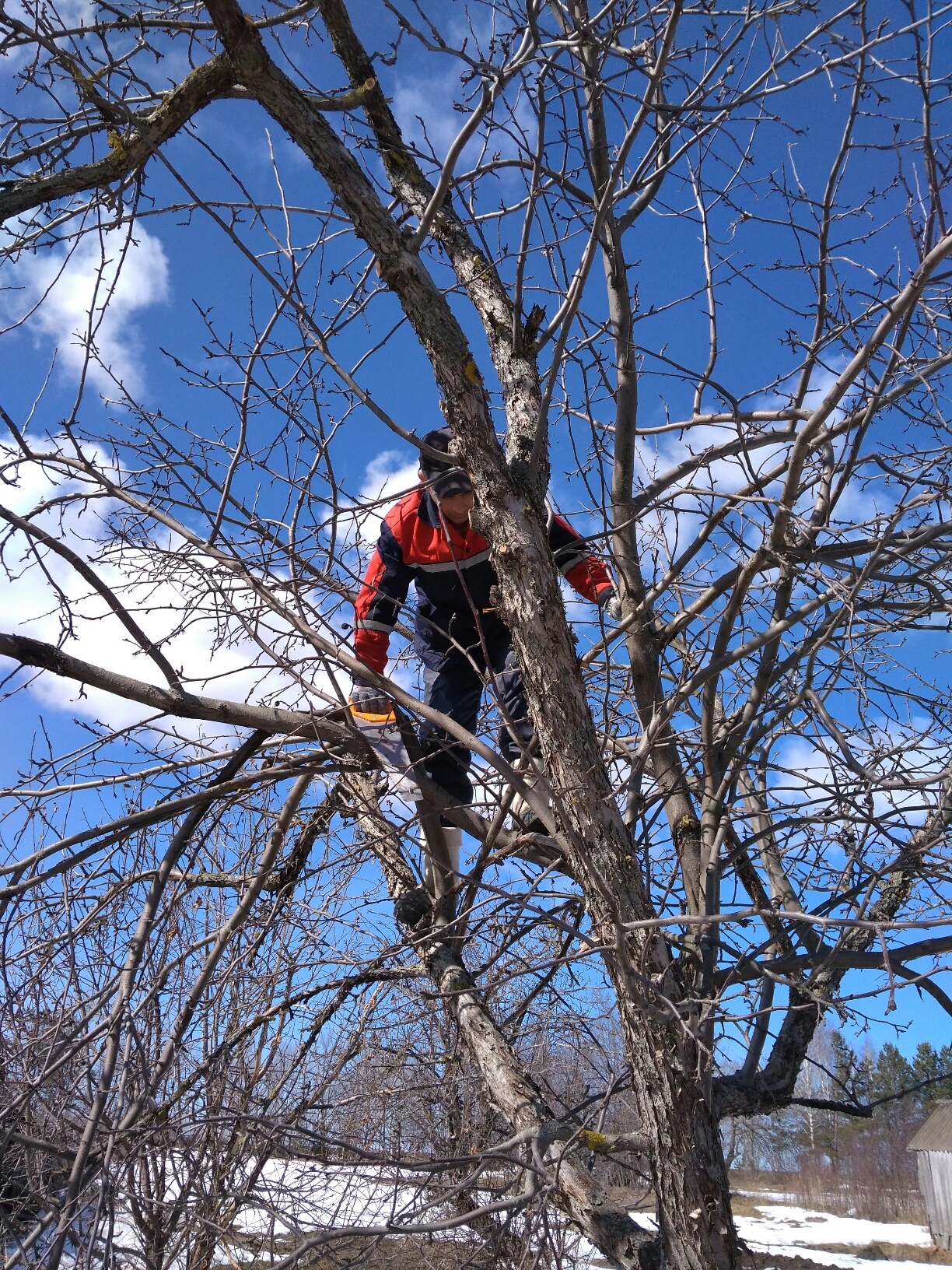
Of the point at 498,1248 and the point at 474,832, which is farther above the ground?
the point at 474,832

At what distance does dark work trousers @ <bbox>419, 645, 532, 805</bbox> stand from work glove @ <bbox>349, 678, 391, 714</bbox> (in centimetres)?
17

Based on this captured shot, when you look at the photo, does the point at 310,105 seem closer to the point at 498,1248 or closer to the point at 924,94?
the point at 924,94

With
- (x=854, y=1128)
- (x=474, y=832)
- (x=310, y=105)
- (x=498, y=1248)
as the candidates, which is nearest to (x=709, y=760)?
(x=474, y=832)

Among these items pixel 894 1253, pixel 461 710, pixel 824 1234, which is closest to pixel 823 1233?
pixel 824 1234

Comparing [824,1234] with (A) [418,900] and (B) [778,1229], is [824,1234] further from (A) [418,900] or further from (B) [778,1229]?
(A) [418,900]

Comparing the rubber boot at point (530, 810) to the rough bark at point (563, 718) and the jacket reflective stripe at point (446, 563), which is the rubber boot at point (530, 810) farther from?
the jacket reflective stripe at point (446, 563)

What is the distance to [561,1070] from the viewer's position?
4824mm

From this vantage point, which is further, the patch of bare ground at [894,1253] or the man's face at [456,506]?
the patch of bare ground at [894,1253]

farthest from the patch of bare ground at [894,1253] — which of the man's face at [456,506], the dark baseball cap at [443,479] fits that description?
the dark baseball cap at [443,479]

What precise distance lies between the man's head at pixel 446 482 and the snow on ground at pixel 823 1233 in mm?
13537

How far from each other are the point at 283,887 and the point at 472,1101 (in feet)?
6.90

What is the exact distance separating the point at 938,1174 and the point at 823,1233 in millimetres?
3112

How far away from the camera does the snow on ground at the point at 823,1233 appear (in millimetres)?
15992

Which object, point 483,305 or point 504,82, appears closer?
point 504,82
